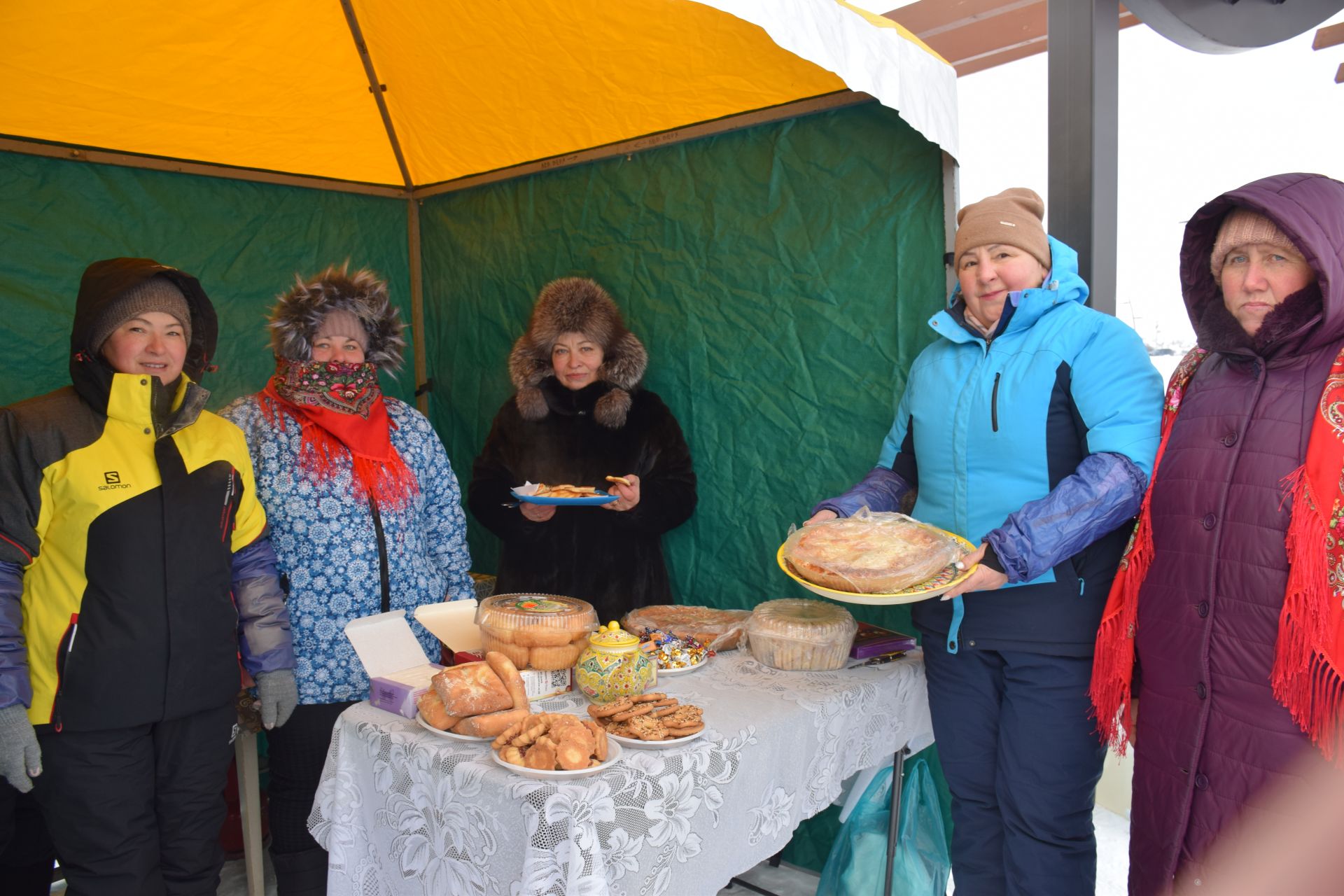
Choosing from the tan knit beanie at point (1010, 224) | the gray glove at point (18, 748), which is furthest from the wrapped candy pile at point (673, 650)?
the gray glove at point (18, 748)

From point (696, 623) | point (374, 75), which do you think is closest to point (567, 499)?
point (696, 623)

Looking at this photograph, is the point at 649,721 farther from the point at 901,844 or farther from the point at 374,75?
the point at 374,75

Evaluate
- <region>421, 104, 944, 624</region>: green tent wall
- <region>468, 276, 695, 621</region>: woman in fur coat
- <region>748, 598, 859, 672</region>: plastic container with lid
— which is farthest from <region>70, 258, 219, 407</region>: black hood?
<region>748, 598, 859, 672</region>: plastic container with lid

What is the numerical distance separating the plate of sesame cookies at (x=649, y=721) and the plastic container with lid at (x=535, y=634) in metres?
0.20

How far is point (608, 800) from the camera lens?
5.39 ft

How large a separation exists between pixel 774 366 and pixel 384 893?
6.41 feet

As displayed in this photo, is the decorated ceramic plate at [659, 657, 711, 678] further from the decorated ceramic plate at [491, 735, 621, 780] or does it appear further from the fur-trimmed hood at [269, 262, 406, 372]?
the fur-trimmed hood at [269, 262, 406, 372]

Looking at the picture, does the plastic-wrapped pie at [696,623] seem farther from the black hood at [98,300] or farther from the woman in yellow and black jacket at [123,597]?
the black hood at [98,300]

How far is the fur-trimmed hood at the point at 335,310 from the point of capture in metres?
2.72

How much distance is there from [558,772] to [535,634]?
0.48 metres

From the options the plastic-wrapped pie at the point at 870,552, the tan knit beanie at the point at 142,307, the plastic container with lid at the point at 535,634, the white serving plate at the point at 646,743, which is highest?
the tan knit beanie at the point at 142,307

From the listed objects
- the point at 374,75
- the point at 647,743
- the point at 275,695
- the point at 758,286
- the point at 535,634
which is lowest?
the point at 275,695

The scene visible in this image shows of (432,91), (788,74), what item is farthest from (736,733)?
(432,91)

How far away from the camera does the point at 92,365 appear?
225cm
